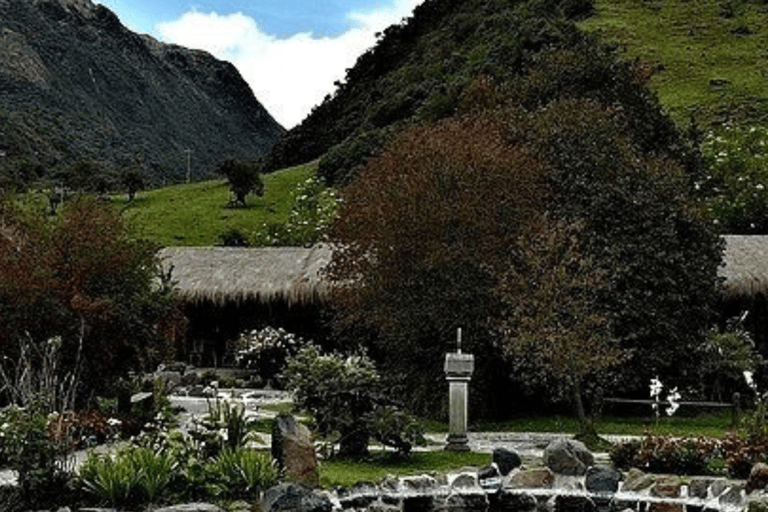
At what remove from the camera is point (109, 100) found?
116m

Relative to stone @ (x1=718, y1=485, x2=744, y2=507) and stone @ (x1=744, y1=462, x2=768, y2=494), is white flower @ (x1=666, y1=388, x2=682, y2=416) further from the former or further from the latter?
stone @ (x1=718, y1=485, x2=744, y2=507)

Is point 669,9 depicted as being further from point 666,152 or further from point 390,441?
point 390,441

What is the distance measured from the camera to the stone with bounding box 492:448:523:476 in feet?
53.0

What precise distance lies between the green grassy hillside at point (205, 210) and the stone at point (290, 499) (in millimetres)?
40132

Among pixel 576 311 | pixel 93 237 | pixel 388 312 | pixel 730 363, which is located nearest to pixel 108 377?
pixel 93 237

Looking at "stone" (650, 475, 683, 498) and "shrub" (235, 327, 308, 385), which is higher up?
"shrub" (235, 327, 308, 385)

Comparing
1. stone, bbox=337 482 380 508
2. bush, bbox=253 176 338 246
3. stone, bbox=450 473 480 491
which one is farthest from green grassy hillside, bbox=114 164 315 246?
stone, bbox=337 482 380 508

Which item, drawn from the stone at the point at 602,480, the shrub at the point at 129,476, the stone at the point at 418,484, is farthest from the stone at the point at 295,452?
the stone at the point at 602,480

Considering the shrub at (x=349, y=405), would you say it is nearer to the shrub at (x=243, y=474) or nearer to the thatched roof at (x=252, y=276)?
the shrub at (x=243, y=474)

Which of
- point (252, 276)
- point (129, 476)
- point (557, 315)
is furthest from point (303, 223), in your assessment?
point (129, 476)

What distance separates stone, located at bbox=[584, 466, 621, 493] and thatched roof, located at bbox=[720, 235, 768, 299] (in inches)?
564

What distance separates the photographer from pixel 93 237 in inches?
821

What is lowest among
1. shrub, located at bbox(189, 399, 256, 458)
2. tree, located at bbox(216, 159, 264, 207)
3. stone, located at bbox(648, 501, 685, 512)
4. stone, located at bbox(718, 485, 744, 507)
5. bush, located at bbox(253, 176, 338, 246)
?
stone, located at bbox(648, 501, 685, 512)

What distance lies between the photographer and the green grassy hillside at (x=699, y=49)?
61.5 metres
